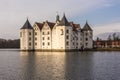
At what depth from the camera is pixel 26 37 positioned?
90.5 m

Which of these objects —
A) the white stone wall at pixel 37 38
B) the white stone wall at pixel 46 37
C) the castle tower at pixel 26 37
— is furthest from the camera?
the castle tower at pixel 26 37

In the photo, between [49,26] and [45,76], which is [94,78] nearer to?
[45,76]

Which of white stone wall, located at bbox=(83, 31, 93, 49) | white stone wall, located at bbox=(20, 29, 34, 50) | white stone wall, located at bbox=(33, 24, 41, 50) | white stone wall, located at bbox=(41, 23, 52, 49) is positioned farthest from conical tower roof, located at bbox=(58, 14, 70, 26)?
white stone wall, located at bbox=(20, 29, 34, 50)

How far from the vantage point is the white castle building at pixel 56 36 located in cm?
8125

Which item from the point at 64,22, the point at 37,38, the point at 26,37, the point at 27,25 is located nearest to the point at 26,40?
the point at 26,37

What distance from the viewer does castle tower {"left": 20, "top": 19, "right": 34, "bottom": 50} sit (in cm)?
9019

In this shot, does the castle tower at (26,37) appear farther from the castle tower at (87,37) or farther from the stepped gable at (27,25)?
the castle tower at (87,37)

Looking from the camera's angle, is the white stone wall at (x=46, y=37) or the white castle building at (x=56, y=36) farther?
the white stone wall at (x=46, y=37)

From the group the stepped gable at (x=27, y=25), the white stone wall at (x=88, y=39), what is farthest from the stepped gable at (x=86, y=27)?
the stepped gable at (x=27, y=25)

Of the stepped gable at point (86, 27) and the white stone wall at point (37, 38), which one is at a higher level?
the stepped gable at point (86, 27)

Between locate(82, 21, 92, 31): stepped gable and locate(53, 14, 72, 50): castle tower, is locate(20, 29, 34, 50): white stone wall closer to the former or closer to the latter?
locate(53, 14, 72, 50): castle tower

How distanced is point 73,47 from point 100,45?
28.3 meters

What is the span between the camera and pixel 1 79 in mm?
22234

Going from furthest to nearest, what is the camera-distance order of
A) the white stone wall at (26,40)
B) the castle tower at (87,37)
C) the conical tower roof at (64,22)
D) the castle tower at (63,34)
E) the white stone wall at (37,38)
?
the castle tower at (87,37), the white stone wall at (26,40), the white stone wall at (37,38), the conical tower roof at (64,22), the castle tower at (63,34)
